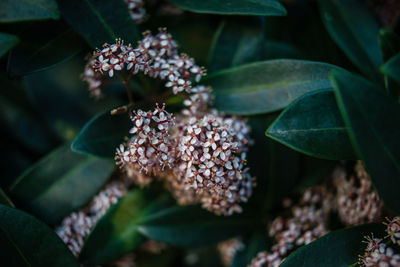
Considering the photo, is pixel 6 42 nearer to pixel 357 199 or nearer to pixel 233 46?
pixel 233 46

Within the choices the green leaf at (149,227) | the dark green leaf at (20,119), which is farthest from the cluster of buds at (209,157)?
the dark green leaf at (20,119)

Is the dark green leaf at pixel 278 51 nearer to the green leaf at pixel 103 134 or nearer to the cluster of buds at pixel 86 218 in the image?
the green leaf at pixel 103 134

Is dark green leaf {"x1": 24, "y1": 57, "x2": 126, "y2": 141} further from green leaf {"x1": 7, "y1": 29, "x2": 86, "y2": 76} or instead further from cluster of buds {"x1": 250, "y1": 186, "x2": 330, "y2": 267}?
cluster of buds {"x1": 250, "y1": 186, "x2": 330, "y2": 267}

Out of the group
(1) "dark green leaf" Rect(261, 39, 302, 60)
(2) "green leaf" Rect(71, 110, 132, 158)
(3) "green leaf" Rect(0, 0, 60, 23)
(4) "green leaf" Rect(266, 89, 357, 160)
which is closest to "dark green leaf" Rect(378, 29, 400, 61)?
(4) "green leaf" Rect(266, 89, 357, 160)

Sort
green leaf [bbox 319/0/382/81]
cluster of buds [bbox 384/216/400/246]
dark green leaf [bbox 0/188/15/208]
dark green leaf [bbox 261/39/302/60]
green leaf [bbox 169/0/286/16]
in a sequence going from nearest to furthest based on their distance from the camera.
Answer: cluster of buds [bbox 384/216/400/246] < green leaf [bbox 169/0/286/16] < dark green leaf [bbox 0/188/15/208] < green leaf [bbox 319/0/382/81] < dark green leaf [bbox 261/39/302/60]

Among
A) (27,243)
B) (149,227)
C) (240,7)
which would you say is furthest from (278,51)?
(27,243)

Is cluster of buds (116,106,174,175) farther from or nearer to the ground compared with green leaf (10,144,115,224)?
farther from the ground
